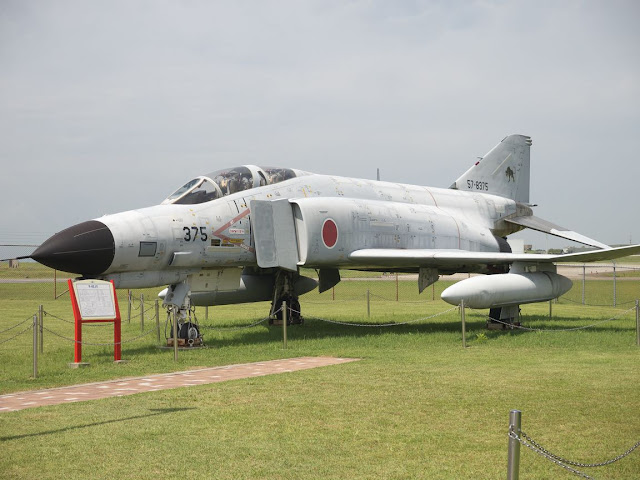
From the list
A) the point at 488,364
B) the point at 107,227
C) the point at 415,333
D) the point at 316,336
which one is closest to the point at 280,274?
the point at 316,336

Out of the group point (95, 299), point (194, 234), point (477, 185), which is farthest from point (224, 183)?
point (477, 185)

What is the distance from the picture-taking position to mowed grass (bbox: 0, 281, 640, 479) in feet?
18.5

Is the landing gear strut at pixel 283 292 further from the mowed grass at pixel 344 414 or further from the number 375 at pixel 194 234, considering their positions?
the number 375 at pixel 194 234

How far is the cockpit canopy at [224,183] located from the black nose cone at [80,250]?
1.98m

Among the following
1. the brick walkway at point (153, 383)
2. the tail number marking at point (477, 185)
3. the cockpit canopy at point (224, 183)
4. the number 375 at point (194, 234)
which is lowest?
the brick walkway at point (153, 383)

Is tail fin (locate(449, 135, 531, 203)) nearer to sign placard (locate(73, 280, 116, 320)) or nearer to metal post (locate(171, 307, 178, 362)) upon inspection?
metal post (locate(171, 307, 178, 362))

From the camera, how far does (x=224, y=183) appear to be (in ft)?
47.5

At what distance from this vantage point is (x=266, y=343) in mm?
14469

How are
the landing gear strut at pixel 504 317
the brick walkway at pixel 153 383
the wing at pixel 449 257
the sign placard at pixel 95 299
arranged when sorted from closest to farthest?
the brick walkway at pixel 153 383 < the sign placard at pixel 95 299 < the wing at pixel 449 257 < the landing gear strut at pixel 504 317

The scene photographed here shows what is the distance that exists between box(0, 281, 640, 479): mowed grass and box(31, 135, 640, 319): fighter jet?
1.54 meters

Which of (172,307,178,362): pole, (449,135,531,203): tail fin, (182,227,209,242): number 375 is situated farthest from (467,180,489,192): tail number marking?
(172,307,178,362): pole

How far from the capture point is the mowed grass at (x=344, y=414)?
5648 mm

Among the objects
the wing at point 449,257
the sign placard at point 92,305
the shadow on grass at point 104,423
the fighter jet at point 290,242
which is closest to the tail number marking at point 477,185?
the fighter jet at point 290,242

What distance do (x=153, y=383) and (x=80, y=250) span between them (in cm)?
324
